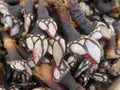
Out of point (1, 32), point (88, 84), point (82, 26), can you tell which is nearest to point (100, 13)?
point (82, 26)

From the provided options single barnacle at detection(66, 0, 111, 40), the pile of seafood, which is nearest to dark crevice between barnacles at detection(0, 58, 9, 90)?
the pile of seafood

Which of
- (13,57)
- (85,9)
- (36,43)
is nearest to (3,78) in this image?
(13,57)

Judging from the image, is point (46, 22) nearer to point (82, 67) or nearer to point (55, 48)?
point (55, 48)

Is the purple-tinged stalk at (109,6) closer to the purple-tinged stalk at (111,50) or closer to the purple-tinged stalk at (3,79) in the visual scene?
the purple-tinged stalk at (111,50)

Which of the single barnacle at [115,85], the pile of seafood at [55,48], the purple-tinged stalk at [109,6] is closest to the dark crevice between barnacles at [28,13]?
the pile of seafood at [55,48]

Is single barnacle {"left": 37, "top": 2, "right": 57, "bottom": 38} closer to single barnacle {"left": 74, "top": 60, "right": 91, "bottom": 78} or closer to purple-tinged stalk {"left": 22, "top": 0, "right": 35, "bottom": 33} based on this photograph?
purple-tinged stalk {"left": 22, "top": 0, "right": 35, "bottom": 33}

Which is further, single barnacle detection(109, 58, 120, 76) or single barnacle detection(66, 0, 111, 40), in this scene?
single barnacle detection(109, 58, 120, 76)
